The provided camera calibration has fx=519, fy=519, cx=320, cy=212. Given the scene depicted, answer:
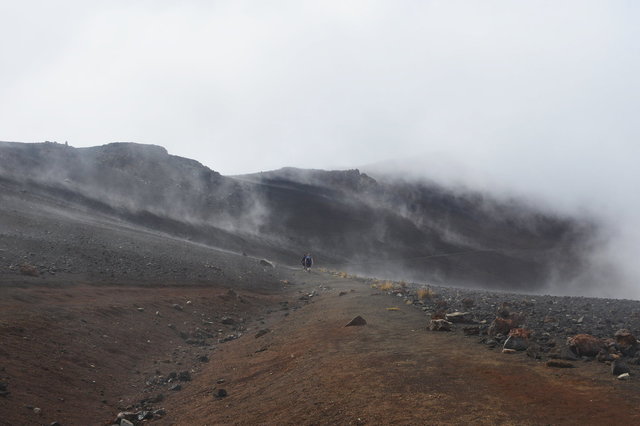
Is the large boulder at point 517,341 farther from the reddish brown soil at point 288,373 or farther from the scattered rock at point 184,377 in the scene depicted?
the scattered rock at point 184,377

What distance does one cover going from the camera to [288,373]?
10492mm

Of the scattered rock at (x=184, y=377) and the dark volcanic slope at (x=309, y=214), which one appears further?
the dark volcanic slope at (x=309, y=214)

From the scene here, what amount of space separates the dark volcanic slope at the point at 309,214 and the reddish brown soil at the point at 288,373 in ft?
61.4

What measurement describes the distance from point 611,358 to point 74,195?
1861 inches

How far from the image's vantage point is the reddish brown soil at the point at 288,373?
24.7ft

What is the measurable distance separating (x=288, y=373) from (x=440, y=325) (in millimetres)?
4340

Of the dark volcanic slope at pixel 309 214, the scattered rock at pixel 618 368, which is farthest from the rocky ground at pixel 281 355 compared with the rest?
the dark volcanic slope at pixel 309 214

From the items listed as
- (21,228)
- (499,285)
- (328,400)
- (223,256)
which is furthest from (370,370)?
(499,285)

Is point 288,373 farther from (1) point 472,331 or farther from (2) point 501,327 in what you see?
(2) point 501,327

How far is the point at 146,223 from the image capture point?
49.0 meters

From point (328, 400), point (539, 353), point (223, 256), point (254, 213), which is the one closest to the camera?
point (328, 400)

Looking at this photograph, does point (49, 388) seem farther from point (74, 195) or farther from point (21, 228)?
point (74, 195)

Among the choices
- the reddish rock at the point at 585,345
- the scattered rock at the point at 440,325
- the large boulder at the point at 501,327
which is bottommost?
the scattered rock at the point at 440,325

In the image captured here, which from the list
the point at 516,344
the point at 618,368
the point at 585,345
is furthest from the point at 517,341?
the point at 618,368
